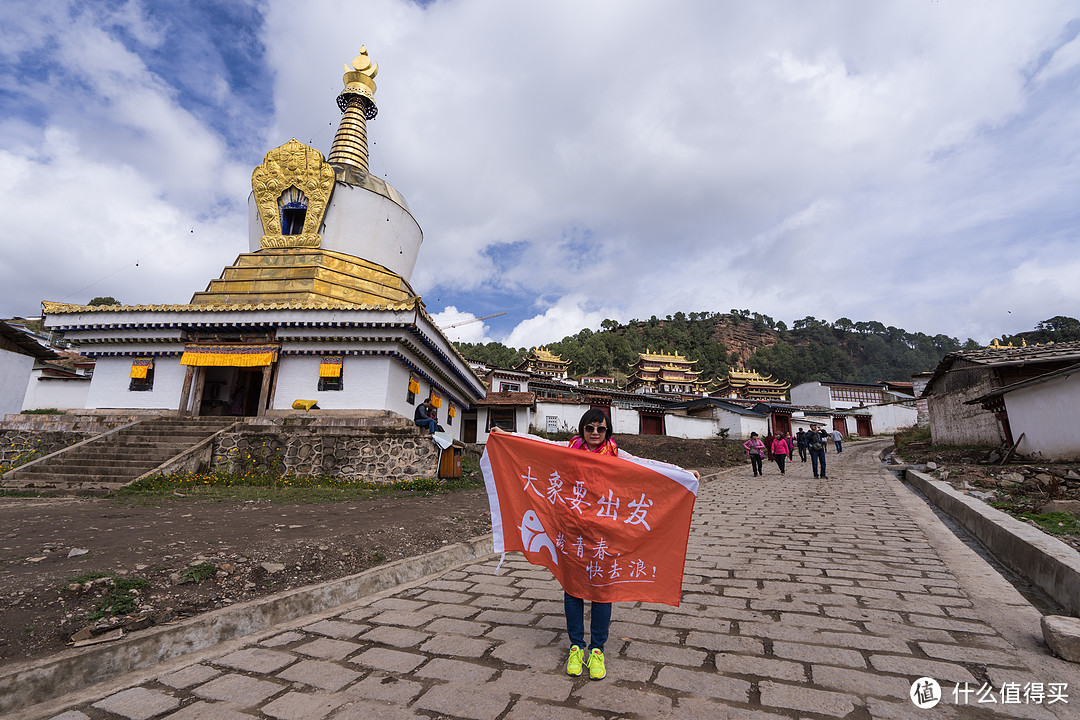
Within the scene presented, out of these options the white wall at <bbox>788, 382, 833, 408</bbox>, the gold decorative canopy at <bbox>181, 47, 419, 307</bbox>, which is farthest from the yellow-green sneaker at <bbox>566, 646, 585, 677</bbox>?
the white wall at <bbox>788, 382, 833, 408</bbox>

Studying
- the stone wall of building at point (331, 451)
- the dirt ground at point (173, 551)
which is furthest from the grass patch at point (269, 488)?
the dirt ground at point (173, 551)

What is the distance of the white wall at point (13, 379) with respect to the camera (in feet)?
52.9

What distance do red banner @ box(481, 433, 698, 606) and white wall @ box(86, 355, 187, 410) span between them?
13830mm

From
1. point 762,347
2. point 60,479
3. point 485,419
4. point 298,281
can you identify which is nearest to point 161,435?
point 60,479

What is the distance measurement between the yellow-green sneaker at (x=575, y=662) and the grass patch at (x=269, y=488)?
7362 millimetres

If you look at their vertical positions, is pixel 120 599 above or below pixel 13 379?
below

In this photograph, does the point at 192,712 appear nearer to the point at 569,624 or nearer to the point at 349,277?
the point at 569,624

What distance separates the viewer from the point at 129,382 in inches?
522

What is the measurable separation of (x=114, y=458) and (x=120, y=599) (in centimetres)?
901

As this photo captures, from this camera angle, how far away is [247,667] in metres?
3.13

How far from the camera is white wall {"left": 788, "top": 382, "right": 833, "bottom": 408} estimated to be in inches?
2052

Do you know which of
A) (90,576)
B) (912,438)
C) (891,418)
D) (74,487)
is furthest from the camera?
(891,418)

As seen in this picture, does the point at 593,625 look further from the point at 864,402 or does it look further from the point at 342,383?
the point at 864,402

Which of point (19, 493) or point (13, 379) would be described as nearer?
point (19, 493)
